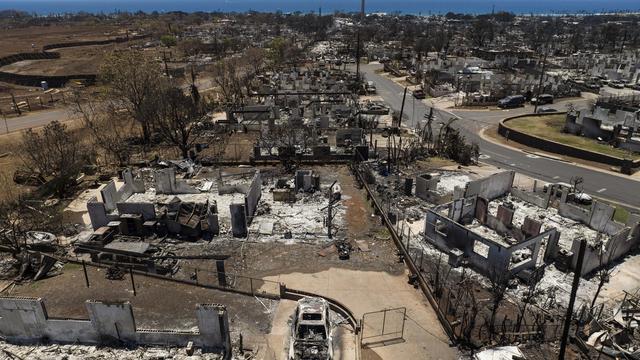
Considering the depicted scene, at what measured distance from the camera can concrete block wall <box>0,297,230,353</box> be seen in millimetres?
15820

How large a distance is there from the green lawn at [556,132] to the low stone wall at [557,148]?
1.33 m

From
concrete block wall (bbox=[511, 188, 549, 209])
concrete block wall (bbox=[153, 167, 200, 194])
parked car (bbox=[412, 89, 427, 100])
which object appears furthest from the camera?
parked car (bbox=[412, 89, 427, 100])

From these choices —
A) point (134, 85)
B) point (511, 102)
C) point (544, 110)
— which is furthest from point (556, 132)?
point (134, 85)

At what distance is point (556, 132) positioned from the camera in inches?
1730

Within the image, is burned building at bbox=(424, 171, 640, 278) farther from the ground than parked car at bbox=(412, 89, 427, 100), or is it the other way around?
parked car at bbox=(412, 89, 427, 100)

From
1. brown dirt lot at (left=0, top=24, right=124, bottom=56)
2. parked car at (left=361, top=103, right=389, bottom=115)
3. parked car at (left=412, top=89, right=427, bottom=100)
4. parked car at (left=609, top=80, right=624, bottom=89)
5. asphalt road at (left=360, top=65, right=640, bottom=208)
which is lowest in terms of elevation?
asphalt road at (left=360, top=65, right=640, bottom=208)

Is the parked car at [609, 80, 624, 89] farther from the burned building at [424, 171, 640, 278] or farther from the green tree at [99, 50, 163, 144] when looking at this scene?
the green tree at [99, 50, 163, 144]

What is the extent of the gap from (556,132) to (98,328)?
45216 mm

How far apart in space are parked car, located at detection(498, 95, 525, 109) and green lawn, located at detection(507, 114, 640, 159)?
6738 millimetres

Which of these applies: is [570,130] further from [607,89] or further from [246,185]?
[246,185]

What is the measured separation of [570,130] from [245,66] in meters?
58.7

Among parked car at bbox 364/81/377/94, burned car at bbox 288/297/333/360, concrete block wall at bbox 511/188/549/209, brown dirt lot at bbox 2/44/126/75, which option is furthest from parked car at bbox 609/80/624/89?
brown dirt lot at bbox 2/44/126/75

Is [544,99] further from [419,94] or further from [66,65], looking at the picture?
[66,65]

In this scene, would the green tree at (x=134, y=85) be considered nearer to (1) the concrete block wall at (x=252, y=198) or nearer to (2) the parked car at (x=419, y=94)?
(1) the concrete block wall at (x=252, y=198)
